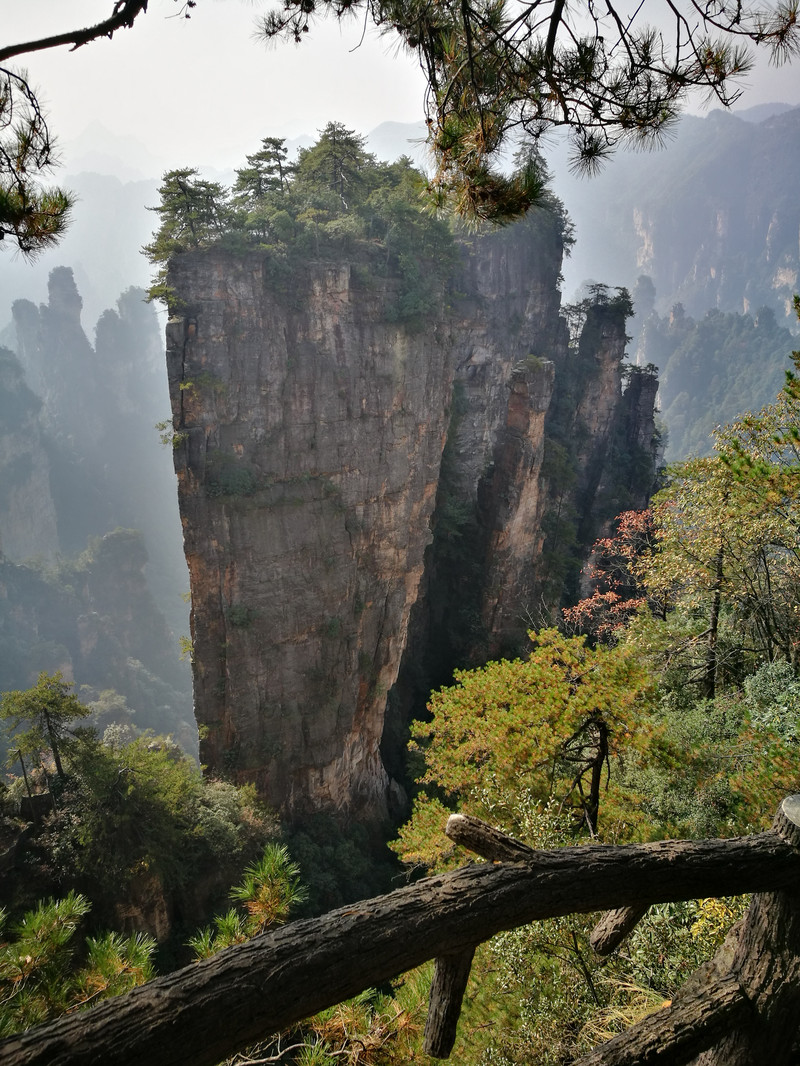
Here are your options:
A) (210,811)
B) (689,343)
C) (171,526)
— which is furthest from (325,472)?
(689,343)

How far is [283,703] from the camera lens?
15.1 m

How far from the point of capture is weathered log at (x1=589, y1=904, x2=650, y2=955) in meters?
2.05

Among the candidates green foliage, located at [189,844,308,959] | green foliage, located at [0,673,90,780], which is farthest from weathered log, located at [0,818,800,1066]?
green foliage, located at [0,673,90,780]

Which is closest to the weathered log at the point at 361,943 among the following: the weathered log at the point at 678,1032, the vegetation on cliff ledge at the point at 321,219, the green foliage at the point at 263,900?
the weathered log at the point at 678,1032

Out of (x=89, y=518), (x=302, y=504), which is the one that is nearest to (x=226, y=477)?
(x=302, y=504)

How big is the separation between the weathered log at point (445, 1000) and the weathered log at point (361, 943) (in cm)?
14

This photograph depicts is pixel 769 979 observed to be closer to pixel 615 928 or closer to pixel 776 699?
pixel 615 928

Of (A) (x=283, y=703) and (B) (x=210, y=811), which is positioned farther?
(A) (x=283, y=703)

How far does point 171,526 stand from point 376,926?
223 ft

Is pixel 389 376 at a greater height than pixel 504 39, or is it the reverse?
pixel 389 376

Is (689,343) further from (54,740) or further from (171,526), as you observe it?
(54,740)

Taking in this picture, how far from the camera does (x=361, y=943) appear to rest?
5.09ft

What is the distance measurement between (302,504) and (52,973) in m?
12.4

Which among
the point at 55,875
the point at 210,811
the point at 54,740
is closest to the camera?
the point at 55,875
